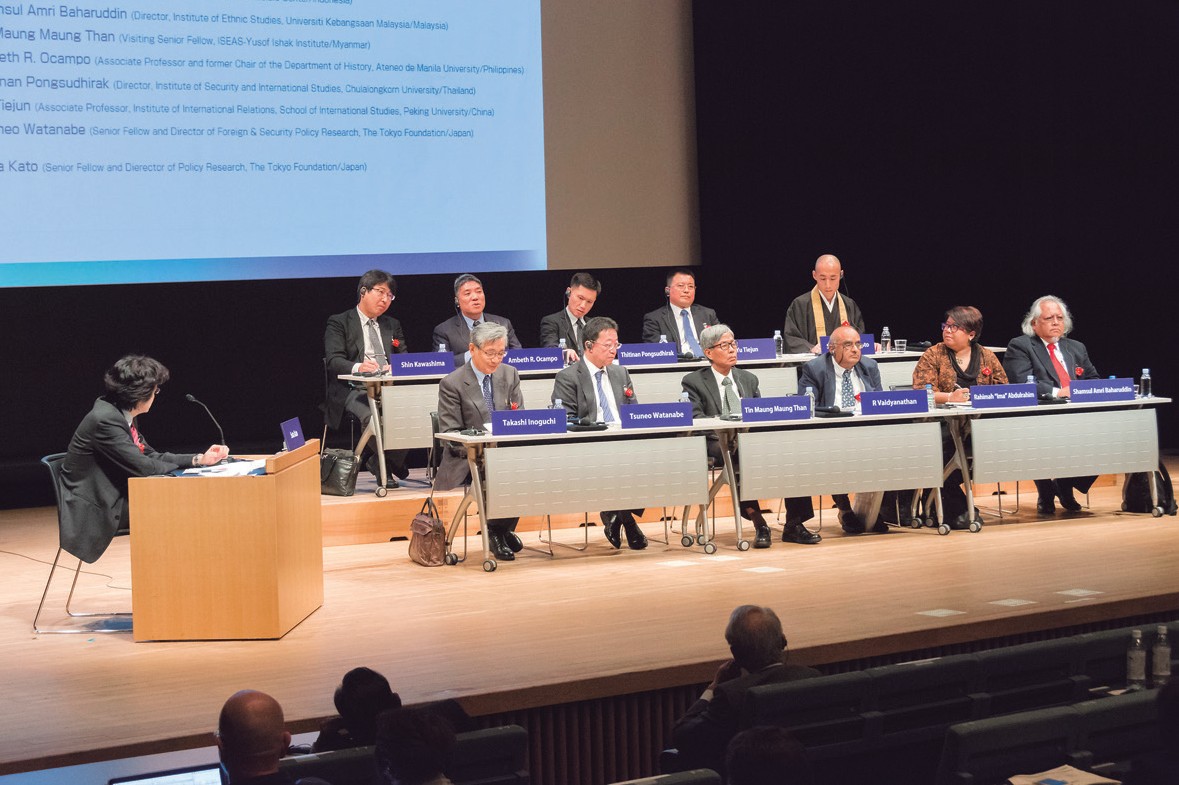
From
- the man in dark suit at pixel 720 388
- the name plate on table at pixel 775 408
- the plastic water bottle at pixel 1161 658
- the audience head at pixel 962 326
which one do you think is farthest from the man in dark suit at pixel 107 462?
the audience head at pixel 962 326

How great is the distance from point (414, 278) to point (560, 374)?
273cm

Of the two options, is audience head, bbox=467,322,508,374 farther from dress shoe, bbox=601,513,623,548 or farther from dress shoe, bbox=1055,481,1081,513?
dress shoe, bbox=1055,481,1081,513

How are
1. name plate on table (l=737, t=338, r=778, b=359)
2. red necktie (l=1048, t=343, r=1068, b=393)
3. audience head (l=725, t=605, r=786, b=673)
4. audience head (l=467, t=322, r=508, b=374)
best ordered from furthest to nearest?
name plate on table (l=737, t=338, r=778, b=359), red necktie (l=1048, t=343, r=1068, b=393), audience head (l=467, t=322, r=508, b=374), audience head (l=725, t=605, r=786, b=673)

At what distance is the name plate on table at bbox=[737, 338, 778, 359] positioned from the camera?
26.2 ft

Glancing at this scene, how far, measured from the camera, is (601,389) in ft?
22.1

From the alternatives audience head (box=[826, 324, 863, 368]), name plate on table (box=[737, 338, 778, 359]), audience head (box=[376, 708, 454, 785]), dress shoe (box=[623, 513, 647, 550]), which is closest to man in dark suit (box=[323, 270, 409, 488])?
dress shoe (box=[623, 513, 647, 550])

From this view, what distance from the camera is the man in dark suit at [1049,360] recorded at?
290 inches

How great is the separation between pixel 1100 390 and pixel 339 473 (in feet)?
13.4

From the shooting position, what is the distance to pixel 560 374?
671 centimetres

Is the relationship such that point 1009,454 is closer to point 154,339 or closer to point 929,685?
point 929,685

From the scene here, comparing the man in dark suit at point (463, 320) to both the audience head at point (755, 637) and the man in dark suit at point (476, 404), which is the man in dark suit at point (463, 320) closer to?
the man in dark suit at point (476, 404)

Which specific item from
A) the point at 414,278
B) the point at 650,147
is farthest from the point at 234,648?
the point at 650,147

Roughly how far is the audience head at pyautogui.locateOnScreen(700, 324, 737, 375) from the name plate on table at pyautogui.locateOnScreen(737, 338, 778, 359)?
1.17 m

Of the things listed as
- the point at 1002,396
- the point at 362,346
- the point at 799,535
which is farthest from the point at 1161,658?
the point at 362,346
